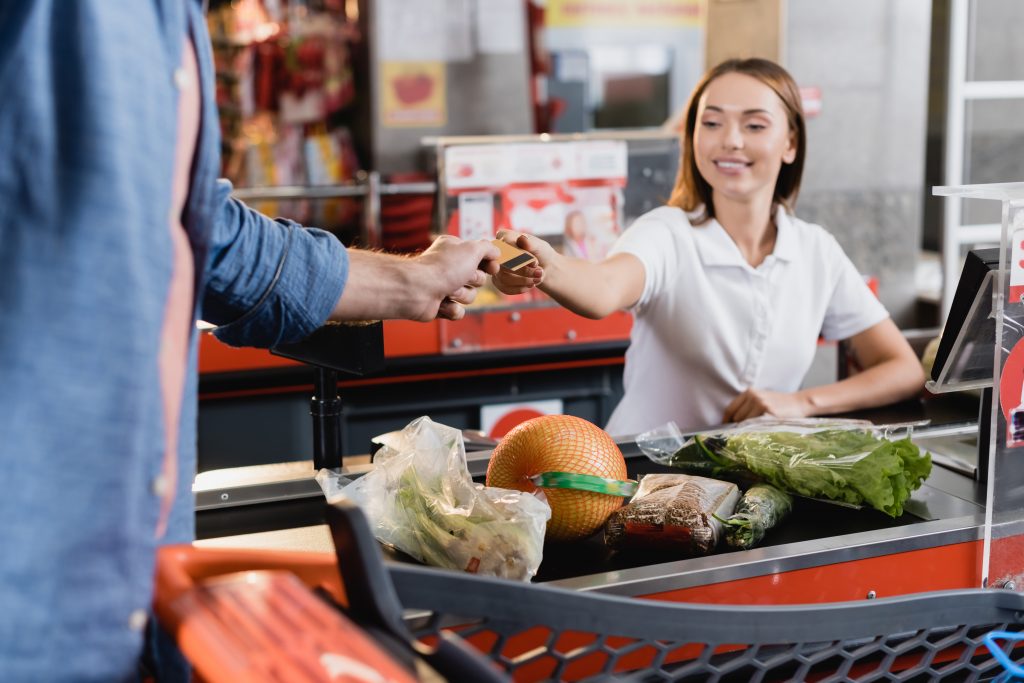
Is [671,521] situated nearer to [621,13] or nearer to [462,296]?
[462,296]

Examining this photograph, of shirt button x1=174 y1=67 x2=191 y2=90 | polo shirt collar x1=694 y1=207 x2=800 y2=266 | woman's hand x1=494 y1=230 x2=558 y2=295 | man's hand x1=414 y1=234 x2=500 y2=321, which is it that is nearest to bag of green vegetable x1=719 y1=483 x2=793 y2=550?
man's hand x1=414 y1=234 x2=500 y2=321

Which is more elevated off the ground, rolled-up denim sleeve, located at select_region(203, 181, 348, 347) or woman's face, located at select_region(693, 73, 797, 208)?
woman's face, located at select_region(693, 73, 797, 208)

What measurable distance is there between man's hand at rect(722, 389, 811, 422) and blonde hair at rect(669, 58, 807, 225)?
505mm

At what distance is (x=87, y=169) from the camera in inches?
35.4

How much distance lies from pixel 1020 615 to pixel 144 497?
3.35ft

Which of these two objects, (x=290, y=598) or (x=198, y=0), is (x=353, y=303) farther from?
(x=290, y=598)

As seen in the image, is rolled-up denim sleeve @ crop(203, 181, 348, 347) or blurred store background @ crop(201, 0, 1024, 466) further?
blurred store background @ crop(201, 0, 1024, 466)

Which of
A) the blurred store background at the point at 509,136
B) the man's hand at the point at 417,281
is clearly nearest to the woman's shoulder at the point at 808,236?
the man's hand at the point at 417,281

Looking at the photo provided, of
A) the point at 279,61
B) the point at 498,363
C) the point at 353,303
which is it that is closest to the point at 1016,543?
the point at 353,303

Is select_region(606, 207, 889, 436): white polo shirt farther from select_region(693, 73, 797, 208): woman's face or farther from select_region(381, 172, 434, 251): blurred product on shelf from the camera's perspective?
select_region(381, 172, 434, 251): blurred product on shelf

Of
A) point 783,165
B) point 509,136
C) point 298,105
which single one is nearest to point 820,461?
point 783,165

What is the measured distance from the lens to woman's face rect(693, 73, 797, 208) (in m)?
2.53

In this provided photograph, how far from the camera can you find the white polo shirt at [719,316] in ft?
8.66

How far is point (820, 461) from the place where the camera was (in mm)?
1680
